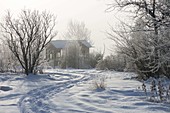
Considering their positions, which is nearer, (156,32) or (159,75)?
(156,32)

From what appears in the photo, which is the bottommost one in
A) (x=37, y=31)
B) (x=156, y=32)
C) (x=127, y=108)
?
(x=127, y=108)

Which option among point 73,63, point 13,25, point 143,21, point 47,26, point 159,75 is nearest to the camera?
point 143,21

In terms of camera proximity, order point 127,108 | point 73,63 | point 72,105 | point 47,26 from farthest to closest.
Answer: point 73,63 → point 47,26 → point 72,105 → point 127,108

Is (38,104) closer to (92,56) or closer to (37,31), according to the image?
(37,31)

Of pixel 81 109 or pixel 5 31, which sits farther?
pixel 5 31

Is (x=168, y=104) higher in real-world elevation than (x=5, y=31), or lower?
lower

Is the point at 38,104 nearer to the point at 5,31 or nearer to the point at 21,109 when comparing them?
the point at 21,109

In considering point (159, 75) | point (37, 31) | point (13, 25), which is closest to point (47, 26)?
point (37, 31)

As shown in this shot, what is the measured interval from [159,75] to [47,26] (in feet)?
47.4

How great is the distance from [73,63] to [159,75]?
33.6 metres

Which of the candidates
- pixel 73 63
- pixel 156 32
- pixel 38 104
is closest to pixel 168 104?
pixel 156 32

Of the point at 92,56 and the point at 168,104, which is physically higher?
the point at 92,56

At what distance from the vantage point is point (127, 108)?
29.6 ft

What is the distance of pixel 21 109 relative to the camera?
30.7 ft
